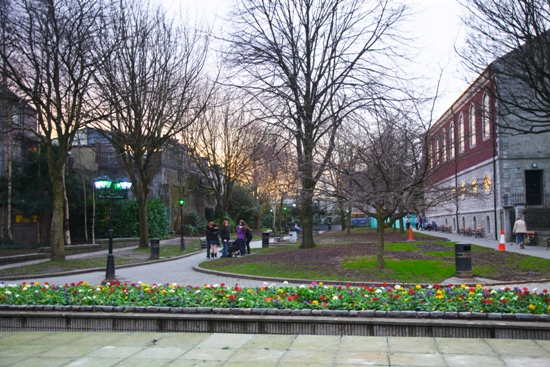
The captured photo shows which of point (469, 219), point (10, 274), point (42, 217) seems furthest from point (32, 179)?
point (469, 219)

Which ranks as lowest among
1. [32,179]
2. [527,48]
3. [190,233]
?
[190,233]

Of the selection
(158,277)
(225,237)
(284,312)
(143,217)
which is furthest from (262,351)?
(143,217)

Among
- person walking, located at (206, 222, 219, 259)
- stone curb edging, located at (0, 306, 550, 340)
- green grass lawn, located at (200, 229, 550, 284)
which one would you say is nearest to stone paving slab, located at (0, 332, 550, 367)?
stone curb edging, located at (0, 306, 550, 340)

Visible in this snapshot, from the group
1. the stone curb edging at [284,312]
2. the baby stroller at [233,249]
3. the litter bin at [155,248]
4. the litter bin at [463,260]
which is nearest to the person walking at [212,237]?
the baby stroller at [233,249]

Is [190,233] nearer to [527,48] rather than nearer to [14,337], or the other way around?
[527,48]

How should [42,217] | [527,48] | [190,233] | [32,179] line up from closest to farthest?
[527,48]
[32,179]
[42,217]
[190,233]

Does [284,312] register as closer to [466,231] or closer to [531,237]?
[531,237]

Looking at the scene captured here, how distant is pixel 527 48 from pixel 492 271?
6.45 metres

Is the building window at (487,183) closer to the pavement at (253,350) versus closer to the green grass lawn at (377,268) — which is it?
the green grass lawn at (377,268)

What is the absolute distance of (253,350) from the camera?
717 centimetres

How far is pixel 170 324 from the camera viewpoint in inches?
335

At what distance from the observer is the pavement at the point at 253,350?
648 centimetres

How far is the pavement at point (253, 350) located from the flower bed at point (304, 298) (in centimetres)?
87

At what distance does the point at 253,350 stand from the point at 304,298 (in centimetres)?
234
